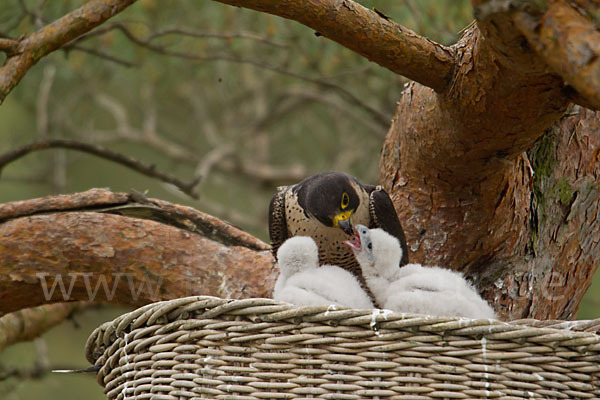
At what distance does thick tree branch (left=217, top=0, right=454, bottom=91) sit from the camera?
227cm

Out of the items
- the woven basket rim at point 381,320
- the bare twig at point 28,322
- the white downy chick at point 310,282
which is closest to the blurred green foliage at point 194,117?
the bare twig at point 28,322

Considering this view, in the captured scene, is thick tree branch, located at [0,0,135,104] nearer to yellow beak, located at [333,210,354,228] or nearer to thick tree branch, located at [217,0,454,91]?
thick tree branch, located at [217,0,454,91]

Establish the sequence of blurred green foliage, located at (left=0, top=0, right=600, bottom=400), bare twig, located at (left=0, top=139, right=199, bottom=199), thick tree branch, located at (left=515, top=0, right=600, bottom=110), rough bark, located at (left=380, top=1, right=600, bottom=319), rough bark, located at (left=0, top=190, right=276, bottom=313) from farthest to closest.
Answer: blurred green foliage, located at (left=0, top=0, right=600, bottom=400)
bare twig, located at (left=0, top=139, right=199, bottom=199)
rough bark, located at (left=0, top=190, right=276, bottom=313)
rough bark, located at (left=380, top=1, right=600, bottom=319)
thick tree branch, located at (left=515, top=0, right=600, bottom=110)

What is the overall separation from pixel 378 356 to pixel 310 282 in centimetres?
72

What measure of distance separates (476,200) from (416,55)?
88cm

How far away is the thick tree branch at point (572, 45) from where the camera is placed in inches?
59.8

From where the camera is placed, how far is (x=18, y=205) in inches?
132

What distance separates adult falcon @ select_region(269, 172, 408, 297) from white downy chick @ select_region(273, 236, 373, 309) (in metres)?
0.32

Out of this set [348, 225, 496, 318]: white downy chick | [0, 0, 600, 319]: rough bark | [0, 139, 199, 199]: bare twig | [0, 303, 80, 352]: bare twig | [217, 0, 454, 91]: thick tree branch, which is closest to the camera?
[217, 0, 454, 91]: thick tree branch

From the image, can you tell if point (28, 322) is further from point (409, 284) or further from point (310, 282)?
point (409, 284)

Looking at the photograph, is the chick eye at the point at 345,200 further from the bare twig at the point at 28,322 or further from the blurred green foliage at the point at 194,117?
the blurred green foliage at the point at 194,117

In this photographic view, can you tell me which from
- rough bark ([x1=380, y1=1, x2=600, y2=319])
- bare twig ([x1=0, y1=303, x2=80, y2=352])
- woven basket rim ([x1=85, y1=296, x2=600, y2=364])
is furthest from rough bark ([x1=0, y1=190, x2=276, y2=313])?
woven basket rim ([x1=85, y1=296, x2=600, y2=364])

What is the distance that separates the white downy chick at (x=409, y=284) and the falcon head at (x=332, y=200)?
171 mm

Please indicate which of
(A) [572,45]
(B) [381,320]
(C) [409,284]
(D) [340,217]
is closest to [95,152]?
(D) [340,217]
